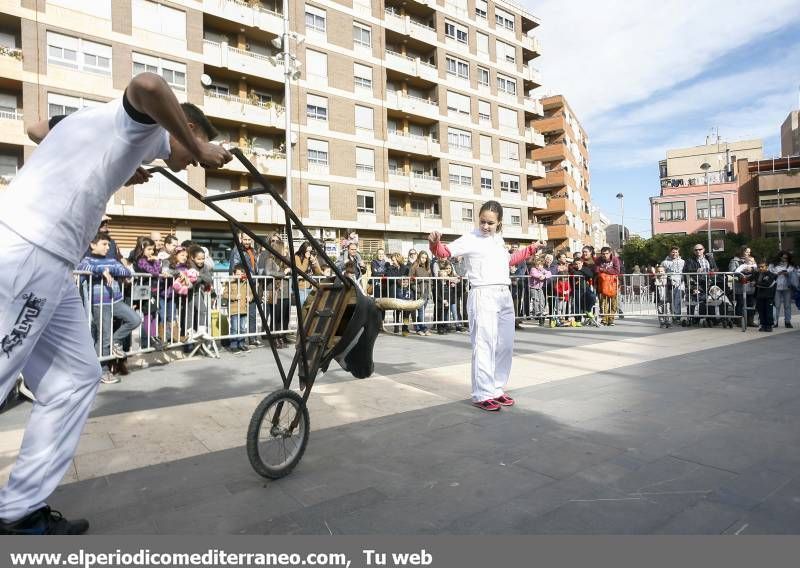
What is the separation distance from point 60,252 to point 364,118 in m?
32.7

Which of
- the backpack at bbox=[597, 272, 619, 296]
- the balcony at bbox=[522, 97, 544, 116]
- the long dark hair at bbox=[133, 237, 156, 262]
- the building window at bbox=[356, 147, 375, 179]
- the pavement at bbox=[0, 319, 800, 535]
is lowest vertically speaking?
the pavement at bbox=[0, 319, 800, 535]

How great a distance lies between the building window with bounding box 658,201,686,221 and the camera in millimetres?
63875

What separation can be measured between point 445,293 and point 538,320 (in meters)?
3.39

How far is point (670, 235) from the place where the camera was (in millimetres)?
60062

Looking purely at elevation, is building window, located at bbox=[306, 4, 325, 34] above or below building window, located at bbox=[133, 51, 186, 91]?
above

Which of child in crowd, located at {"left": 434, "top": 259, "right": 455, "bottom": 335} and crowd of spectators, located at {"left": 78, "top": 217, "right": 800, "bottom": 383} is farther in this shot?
child in crowd, located at {"left": 434, "top": 259, "right": 455, "bottom": 335}

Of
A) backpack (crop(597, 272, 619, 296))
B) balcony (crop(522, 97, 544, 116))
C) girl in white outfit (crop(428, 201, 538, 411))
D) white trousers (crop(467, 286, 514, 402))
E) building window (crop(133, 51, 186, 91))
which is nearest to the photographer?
white trousers (crop(467, 286, 514, 402))

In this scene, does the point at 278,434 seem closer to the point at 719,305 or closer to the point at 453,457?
the point at 453,457

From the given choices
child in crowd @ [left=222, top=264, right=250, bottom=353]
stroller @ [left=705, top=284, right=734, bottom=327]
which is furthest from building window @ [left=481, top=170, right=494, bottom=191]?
child in crowd @ [left=222, top=264, right=250, bottom=353]

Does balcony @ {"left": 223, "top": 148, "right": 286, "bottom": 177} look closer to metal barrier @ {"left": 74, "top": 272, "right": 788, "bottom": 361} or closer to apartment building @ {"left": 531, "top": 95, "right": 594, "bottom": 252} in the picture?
metal barrier @ {"left": 74, "top": 272, "right": 788, "bottom": 361}

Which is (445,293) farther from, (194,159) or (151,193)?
(151,193)

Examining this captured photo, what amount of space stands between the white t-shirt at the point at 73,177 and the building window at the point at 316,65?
30848 millimetres

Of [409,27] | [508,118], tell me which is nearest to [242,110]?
[409,27]

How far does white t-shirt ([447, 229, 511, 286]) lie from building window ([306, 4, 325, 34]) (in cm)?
3035
